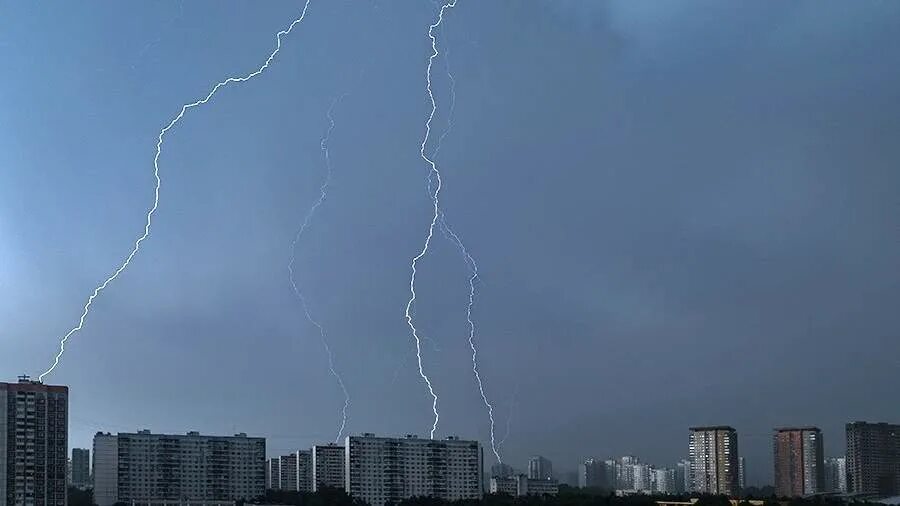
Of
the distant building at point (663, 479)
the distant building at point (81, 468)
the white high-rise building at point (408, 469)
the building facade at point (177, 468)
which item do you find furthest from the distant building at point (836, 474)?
the distant building at point (81, 468)

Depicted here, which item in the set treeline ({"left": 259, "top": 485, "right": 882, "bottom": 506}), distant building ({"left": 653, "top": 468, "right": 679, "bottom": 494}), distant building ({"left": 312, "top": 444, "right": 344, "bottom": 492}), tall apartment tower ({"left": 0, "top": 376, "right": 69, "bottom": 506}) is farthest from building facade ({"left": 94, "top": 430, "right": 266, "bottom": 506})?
distant building ({"left": 653, "top": 468, "right": 679, "bottom": 494})

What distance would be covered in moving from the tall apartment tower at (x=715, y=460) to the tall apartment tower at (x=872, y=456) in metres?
3.04

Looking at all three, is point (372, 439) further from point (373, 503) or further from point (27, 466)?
point (27, 466)

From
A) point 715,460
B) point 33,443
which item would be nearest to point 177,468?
point 33,443

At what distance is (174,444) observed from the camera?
2023 cm

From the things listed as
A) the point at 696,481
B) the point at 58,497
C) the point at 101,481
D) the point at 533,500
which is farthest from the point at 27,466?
the point at 696,481

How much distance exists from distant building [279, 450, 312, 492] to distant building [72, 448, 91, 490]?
15.6 ft

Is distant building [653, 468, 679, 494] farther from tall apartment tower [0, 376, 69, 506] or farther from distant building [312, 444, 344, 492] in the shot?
tall apartment tower [0, 376, 69, 506]

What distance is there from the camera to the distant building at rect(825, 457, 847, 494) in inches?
1056

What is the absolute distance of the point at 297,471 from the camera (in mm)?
24484

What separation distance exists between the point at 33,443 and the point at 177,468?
15.0ft

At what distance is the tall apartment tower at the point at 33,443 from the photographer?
15.7 metres

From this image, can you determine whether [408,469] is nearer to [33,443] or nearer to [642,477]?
[33,443]

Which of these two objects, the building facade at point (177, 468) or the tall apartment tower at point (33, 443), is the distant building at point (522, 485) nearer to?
the building facade at point (177, 468)
